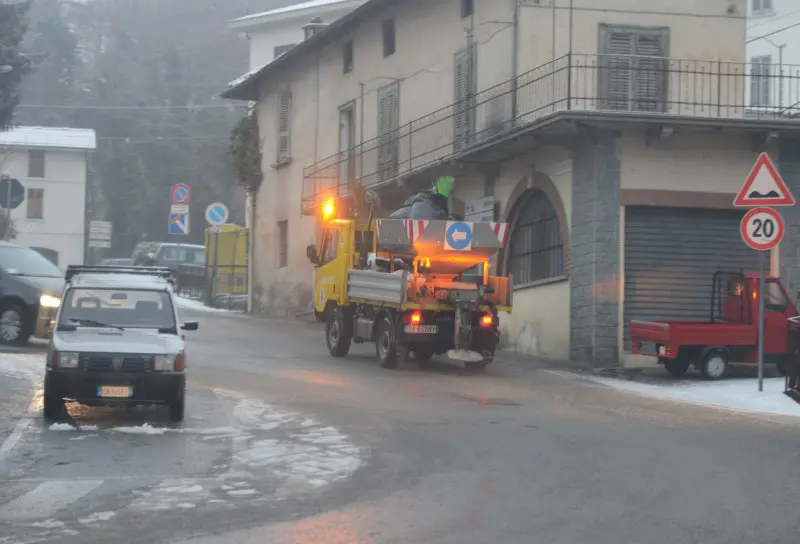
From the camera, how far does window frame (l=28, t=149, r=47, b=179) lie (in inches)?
2559

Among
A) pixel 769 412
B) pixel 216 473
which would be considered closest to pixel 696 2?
pixel 769 412

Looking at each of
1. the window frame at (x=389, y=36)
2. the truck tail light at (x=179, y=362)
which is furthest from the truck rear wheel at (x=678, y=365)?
the window frame at (x=389, y=36)

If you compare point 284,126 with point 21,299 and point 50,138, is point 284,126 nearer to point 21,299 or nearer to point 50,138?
point 21,299

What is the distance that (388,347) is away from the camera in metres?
20.0

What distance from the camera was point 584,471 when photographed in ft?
34.9

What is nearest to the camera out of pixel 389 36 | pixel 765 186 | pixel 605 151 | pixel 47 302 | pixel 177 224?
pixel 765 186

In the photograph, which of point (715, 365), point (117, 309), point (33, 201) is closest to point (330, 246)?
point (715, 365)

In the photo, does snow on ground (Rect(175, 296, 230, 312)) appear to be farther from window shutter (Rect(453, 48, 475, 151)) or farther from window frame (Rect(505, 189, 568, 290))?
window frame (Rect(505, 189, 568, 290))

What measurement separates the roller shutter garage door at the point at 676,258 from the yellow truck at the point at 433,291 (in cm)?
346

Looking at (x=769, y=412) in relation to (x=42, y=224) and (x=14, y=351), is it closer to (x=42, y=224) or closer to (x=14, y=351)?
(x=14, y=351)

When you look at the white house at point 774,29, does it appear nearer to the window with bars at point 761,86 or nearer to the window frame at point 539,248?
the window with bars at point 761,86

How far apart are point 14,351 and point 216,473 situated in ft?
37.6

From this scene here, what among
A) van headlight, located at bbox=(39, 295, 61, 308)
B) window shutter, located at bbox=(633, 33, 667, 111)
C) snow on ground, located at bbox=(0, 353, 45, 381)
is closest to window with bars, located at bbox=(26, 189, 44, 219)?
van headlight, located at bbox=(39, 295, 61, 308)

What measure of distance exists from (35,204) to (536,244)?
46.0 m
